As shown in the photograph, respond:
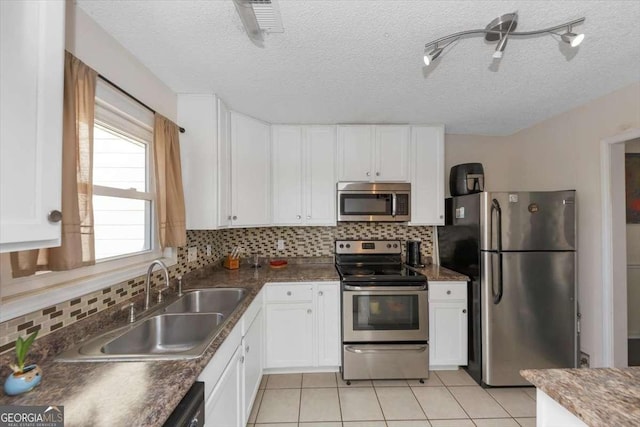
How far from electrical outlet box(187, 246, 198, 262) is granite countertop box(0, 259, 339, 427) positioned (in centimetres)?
95

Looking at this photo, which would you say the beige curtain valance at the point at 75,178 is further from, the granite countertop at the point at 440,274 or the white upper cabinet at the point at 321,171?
the granite countertop at the point at 440,274

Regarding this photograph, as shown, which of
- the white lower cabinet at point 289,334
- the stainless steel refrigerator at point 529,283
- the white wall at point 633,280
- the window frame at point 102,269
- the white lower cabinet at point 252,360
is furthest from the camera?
the white wall at point 633,280

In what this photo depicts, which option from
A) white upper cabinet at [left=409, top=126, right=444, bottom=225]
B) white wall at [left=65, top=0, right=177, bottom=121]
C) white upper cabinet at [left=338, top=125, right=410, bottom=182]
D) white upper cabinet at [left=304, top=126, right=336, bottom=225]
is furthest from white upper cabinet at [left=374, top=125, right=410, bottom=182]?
white wall at [left=65, top=0, right=177, bottom=121]

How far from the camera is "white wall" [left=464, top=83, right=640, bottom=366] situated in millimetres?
2039

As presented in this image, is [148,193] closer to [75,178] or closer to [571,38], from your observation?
[75,178]

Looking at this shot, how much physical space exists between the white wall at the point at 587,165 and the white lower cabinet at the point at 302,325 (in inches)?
82.0

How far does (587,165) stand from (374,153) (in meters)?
1.78

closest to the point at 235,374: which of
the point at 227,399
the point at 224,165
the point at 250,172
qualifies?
the point at 227,399

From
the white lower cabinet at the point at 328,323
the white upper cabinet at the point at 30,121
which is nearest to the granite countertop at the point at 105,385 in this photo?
the white upper cabinet at the point at 30,121

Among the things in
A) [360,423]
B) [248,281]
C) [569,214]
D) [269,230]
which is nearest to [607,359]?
[569,214]

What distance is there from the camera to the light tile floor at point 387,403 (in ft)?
6.09

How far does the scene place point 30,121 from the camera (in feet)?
2.35

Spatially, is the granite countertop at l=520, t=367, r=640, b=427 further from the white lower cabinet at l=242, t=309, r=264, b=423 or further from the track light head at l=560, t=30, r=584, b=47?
the white lower cabinet at l=242, t=309, r=264, b=423

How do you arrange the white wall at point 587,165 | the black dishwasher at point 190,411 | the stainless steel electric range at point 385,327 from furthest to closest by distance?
the stainless steel electric range at point 385,327 → the white wall at point 587,165 → the black dishwasher at point 190,411
